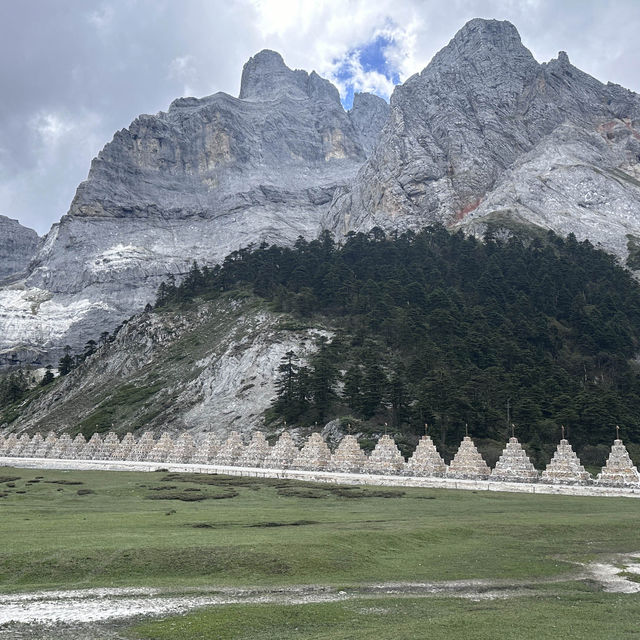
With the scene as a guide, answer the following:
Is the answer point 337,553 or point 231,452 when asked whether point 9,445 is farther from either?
point 337,553

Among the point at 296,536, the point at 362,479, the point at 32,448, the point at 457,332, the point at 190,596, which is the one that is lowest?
the point at 190,596

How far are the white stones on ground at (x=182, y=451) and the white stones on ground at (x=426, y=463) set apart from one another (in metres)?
35.0

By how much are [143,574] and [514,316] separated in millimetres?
109012

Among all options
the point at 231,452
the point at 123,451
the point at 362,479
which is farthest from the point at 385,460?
the point at 123,451

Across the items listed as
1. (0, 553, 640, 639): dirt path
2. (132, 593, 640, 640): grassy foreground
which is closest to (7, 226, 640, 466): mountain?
(0, 553, 640, 639): dirt path

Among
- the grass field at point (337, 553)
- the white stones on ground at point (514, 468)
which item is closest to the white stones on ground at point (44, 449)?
the grass field at point (337, 553)

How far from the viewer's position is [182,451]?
85875 mm

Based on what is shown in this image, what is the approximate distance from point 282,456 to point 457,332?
5169 centimetres

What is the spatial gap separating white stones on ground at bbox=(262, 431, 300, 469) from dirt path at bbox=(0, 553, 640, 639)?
4972cm

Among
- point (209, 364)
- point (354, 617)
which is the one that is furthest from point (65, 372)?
point (354, 617)

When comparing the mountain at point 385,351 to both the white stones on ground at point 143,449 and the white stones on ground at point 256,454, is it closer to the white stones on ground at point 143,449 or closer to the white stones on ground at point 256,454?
the white stones on ground at point 256,454

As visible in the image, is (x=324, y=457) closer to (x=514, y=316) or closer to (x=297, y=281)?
(x=514, y=316)

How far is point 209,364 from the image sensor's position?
12581 cm

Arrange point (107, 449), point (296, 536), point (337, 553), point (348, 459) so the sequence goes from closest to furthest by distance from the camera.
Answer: point (337, 553), point (296, 536), point (348, 459), point (107, 449)
